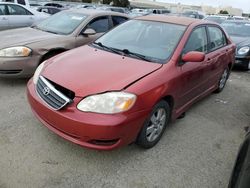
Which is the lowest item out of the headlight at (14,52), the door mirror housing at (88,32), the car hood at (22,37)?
the headlight at (14,52)

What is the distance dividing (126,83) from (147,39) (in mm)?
1185

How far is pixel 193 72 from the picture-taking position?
3.64 m

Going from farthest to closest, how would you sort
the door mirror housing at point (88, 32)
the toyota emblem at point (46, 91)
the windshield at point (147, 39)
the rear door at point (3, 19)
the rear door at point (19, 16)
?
the rear door at point (19, 16) → the rear door at point (3, 19) → the door mirror housing at point (88, 32) → the windshield at point (147, 39) → the toyota emblem at point (46, 91)

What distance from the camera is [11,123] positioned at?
3484 millimetres

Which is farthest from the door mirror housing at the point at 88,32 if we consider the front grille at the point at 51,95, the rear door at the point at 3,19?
the rear door at the point at 3,19

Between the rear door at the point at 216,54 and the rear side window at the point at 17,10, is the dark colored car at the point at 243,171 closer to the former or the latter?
the rear door at the point at 216,54

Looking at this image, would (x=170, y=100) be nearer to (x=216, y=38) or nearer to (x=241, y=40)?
(x=216, y=38)

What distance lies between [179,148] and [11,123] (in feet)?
7.46

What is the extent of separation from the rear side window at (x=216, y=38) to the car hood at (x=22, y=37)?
9.64 ft

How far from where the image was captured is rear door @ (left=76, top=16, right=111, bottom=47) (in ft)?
17.3

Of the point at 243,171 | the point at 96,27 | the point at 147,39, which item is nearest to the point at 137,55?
the point at 147,39

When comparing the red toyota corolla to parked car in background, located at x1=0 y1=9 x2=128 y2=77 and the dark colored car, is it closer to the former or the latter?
the dark colored car

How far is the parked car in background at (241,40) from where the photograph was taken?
7.23 m

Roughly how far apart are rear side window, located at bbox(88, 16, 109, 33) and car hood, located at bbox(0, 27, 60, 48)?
36.7 inches
